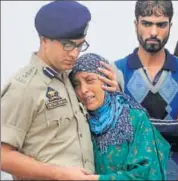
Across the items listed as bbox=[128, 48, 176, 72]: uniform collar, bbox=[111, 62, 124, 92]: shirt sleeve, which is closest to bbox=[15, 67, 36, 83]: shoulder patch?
bbox=[111, 62, 124, 92]: shirt sleeve

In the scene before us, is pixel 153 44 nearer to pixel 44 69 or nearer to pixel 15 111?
pixel 44 69

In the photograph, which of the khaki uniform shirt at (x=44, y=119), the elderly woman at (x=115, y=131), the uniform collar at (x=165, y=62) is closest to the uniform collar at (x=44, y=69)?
the khaki uniform shirt at (x=44, y=119)

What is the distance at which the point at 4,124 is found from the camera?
1.38 m

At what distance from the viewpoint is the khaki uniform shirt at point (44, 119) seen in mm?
1378

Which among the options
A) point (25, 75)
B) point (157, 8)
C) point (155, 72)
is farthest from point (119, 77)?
point (25, 75)

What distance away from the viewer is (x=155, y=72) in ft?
5.79

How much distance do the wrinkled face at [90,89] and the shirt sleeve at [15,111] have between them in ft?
0.65

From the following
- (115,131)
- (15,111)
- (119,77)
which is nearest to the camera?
(15,111)

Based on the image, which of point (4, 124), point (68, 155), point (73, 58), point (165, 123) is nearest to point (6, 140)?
point (4, 124)

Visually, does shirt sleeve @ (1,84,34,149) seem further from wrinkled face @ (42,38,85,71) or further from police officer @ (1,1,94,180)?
wrinkled face @ (42,38,85,71)

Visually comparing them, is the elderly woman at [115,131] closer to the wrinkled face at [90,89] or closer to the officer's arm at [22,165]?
the wrinkled face at [90,89]

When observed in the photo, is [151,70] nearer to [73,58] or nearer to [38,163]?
[73,58]

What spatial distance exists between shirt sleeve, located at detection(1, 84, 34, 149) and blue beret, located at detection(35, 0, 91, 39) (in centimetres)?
18

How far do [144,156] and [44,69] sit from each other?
40 centimetres
